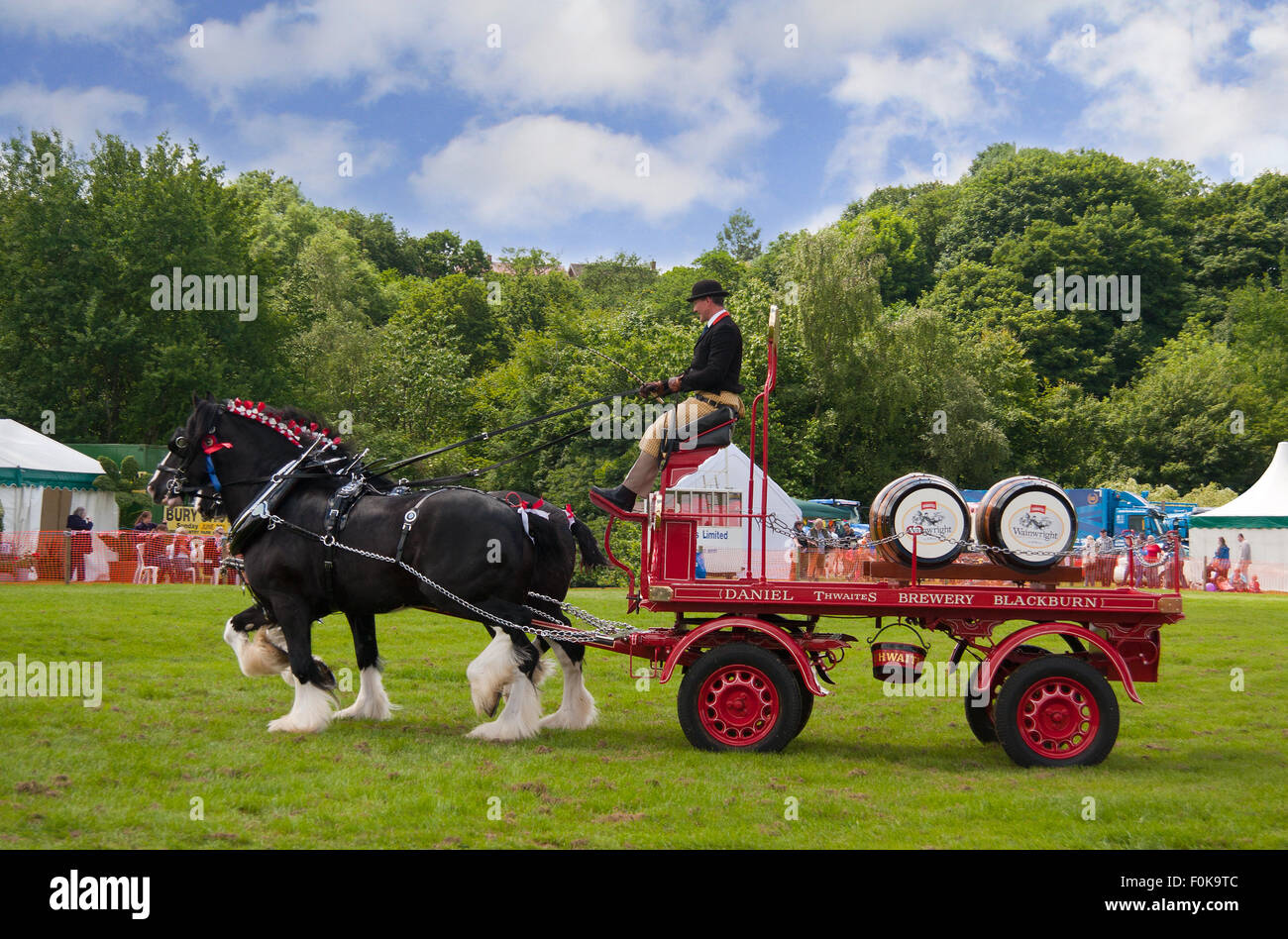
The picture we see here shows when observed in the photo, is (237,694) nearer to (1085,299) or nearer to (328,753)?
(328,753)

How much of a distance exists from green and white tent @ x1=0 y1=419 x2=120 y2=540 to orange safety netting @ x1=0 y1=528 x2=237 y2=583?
1.22 m

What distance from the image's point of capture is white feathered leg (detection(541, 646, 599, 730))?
990 cm

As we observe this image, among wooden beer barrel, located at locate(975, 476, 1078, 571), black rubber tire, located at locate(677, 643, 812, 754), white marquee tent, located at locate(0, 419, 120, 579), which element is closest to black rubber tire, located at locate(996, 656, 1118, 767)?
wooden beer barrel, located at locate(975, 476, 1078, 571)

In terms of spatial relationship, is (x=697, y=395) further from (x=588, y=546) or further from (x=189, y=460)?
(x=189, y=460)

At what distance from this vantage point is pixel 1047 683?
8.45 m

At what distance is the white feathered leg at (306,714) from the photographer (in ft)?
30.2

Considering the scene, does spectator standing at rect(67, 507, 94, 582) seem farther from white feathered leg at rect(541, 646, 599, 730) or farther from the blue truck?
the blue truck

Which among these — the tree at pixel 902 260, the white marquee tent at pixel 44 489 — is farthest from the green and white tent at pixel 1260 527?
the tree at pixel 902 260

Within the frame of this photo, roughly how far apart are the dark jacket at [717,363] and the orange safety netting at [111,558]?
715 inches

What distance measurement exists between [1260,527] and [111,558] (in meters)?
30.3

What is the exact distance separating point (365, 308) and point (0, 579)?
4410cm

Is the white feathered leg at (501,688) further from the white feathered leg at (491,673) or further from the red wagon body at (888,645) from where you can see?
the red wagon body at (888,645)

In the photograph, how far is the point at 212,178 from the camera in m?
43.7
